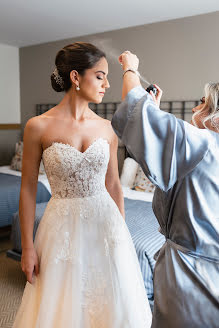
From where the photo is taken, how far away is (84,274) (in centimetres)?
149

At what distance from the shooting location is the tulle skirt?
1.46 metres

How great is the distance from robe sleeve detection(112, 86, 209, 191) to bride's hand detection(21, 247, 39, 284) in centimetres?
90

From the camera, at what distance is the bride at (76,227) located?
1473 mm

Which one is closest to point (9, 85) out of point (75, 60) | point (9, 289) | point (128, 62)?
point (9, 289)

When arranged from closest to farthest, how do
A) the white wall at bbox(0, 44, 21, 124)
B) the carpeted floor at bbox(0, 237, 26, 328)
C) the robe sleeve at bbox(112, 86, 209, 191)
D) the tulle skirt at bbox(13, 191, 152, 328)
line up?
the robe sleeve at bbox(112, 86, 209, 191) < the tulle skirt at bbox(13, 191, 152, 328) < the carpeted floor at bbox(0, 237, 26, 328) < the white wall at bbox(0, 44, 21, 124)

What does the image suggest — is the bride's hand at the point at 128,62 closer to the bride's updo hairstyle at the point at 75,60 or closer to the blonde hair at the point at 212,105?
the blonde hair at the point at 212,105

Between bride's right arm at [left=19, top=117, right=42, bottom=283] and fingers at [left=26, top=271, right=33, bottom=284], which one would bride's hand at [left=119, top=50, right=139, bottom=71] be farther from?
fingers at [left=26, top=271, right=33, bottom=284]

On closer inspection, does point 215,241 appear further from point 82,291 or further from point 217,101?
point 82,291

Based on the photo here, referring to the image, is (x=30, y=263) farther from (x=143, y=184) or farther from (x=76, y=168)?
(x=143, y=184)

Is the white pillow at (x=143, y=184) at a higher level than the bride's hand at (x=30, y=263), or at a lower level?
lower

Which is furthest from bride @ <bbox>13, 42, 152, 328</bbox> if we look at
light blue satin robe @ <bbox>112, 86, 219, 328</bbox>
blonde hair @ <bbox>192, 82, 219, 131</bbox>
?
blonde hair @ <bbox>192, 82, 219, 131</bbox>

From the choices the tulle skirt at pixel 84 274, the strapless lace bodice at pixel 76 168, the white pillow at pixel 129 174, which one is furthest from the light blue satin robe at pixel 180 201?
the white pillow at pixel 129 174

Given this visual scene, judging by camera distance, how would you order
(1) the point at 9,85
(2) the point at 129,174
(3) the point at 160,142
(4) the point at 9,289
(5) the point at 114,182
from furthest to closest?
(1) the point at 9,85
(2) the point at 129,174
(4) the point at 9,289
(5) the point at 114,182
(3) the point at 160,142

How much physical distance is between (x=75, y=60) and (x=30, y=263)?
940 millimetres
